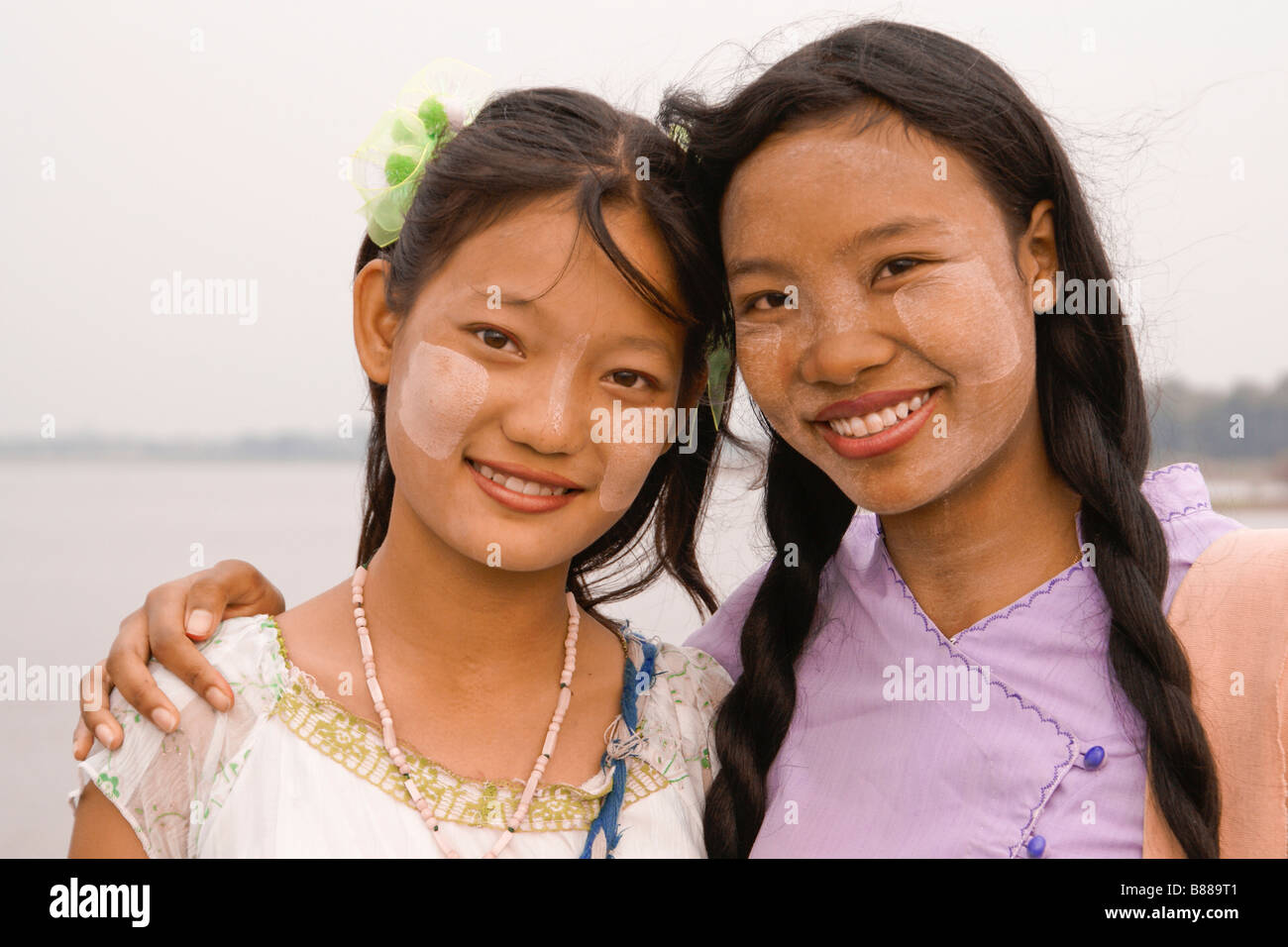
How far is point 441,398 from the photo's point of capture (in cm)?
213


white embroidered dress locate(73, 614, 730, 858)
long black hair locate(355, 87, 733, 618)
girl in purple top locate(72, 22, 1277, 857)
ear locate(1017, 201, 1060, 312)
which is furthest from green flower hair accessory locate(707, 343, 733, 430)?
white embroidered dress locate(73, 614, 730, 858)

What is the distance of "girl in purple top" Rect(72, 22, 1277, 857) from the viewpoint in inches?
80.7

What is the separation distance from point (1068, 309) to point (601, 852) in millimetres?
1253

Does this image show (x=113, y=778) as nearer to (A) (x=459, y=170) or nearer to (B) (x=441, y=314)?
(B) (x=441, y=314)

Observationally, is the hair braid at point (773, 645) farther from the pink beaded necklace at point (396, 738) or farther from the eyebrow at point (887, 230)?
the eyebrow at point (887, 230)

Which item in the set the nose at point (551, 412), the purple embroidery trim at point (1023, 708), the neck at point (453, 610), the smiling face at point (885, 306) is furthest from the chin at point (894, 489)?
the neck at point (453, 610)

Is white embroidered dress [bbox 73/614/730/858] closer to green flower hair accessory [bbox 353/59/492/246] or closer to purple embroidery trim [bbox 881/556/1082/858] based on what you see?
purple embroidery trim [bbox 881/556/1082/858]

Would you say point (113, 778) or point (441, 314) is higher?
point (441, 314)

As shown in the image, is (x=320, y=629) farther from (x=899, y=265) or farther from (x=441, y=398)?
(x=899, y=265)

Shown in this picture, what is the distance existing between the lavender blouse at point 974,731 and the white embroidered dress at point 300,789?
264 mm

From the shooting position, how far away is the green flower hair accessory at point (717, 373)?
2.45 meters

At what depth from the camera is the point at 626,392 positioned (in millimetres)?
2199

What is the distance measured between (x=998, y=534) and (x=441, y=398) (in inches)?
39.3
